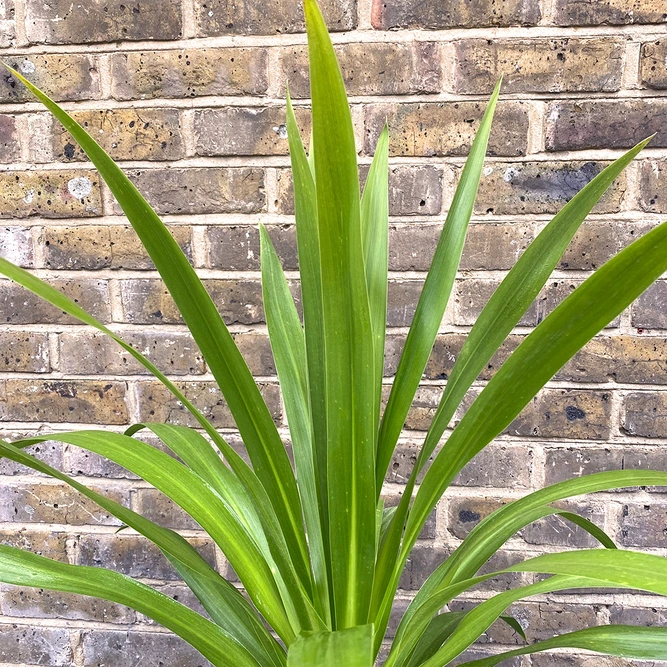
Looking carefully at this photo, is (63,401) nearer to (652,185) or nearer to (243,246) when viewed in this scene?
(243,246)

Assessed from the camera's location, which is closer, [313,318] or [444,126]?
[313,318]

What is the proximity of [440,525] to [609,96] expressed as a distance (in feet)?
2.71

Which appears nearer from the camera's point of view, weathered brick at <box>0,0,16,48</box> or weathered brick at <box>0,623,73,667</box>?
weathered brick at <box>0,0,16,48</box>

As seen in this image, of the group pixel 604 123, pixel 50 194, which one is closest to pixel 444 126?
pixel 604 123

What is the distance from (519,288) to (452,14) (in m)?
0.60

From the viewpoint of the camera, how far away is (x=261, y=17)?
989mm

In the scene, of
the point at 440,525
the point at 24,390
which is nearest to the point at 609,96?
the point at 440,525

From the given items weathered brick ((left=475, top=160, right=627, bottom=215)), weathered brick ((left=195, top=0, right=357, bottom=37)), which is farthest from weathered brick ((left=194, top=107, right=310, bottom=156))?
weathered brick ((left=475, top=160, right=627, bottom=215))

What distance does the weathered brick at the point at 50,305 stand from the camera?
3.58ft

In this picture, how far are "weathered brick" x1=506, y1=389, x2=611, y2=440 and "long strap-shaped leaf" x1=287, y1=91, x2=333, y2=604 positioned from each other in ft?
1.79

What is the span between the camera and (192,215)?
1060mm

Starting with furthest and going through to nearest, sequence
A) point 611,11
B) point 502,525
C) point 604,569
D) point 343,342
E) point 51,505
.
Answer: point 51,505, point 611,11, point 502,525, point 343,342, point 604,569

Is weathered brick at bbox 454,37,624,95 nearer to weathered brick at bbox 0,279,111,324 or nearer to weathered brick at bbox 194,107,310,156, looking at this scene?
weathered brick at bbox 194,107,310,156

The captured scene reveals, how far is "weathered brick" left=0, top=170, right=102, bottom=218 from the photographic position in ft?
3.50
